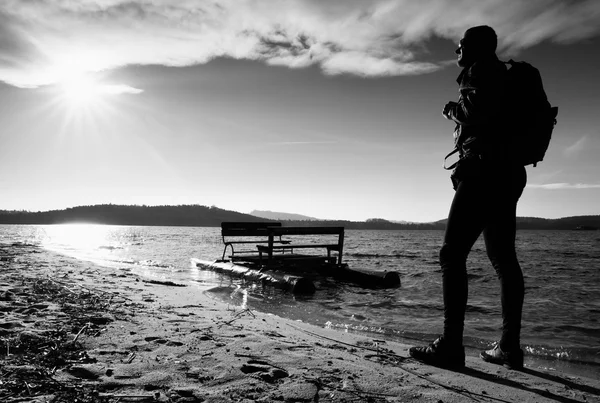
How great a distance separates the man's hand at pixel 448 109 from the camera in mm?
3096

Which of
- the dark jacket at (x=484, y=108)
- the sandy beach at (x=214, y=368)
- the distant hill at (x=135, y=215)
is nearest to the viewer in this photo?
the sandy beach at (x=214, y=368)

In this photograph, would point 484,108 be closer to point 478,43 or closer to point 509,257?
point 478,43

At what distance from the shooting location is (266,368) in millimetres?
2760

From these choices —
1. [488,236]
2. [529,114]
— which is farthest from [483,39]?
[488,236]

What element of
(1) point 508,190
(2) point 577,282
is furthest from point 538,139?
(2) point 577,282

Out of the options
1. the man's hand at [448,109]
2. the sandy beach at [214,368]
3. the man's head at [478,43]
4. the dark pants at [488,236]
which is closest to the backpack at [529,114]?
the dark pants at [488,236]

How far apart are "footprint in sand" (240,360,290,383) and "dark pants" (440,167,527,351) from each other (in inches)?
56.6

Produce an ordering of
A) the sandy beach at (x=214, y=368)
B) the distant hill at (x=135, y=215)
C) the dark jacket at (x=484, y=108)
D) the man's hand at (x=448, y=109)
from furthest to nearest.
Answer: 1. the distant hill at (x=135, y=215)
2. the man's hand at (x=448, y=109)
3. the dark jacket at (x=484, y=108)
4. the sandy beach at (x=214, y=368)

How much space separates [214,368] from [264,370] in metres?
0.37

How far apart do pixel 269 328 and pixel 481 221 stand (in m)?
2.64

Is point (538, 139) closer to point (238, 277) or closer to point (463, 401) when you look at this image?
point (463, 401)

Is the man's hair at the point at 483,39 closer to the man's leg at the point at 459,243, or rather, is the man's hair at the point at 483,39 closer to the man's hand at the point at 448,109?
the man's hand at the point at 448,109

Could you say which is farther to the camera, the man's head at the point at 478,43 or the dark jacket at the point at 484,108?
the man's head at the point at 478,43

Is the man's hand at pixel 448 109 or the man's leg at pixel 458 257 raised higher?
the man's hand at pixel 448 109
